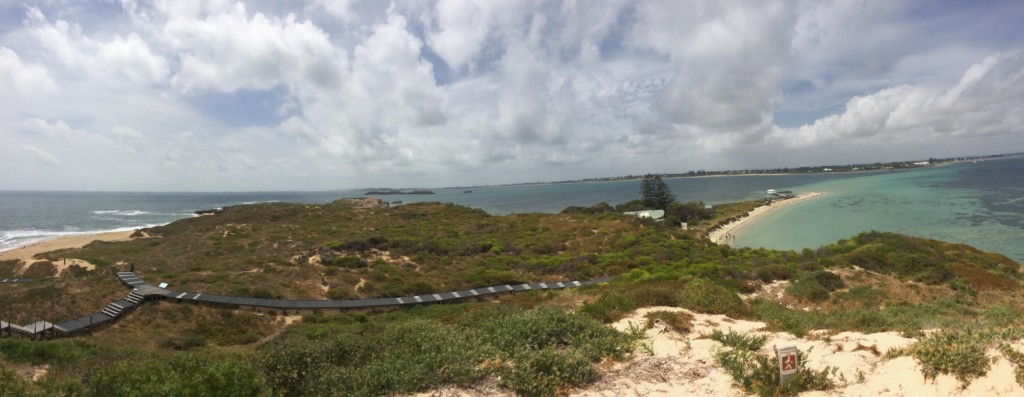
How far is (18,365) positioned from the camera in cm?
945

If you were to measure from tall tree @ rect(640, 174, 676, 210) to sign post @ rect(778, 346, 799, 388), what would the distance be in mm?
76088

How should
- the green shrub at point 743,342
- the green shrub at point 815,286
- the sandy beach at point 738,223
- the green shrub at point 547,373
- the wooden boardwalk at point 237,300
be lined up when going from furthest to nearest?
the sandy beach at point 738,223, the wooden boardwalk at point 237,300, the green shrub at point 815,286, the green shrub at point 743,342, the green shrub at point 547,373

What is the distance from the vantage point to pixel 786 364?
568cm

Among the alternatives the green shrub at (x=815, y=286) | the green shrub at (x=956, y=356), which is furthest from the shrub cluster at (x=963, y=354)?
the green shrub at (x=815, y=286)

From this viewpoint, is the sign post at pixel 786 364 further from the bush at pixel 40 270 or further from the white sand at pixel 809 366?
the bush at pixel 40 270

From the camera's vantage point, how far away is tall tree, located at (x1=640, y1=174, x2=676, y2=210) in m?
79.5

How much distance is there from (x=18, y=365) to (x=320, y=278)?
17.9 meters

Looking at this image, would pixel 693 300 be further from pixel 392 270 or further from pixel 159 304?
pixel 159 304

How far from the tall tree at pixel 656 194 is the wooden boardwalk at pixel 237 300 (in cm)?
5705

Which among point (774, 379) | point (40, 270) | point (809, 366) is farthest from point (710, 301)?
point (40, 270)

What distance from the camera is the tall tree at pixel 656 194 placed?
79.5 metres

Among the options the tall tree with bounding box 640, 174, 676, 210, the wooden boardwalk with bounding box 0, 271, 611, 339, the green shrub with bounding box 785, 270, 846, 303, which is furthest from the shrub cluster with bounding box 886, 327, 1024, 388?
the tall tree with bounding box 640, 174, 676, 210

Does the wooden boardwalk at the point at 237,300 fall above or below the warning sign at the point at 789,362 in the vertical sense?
below

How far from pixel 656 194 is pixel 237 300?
71481mm
